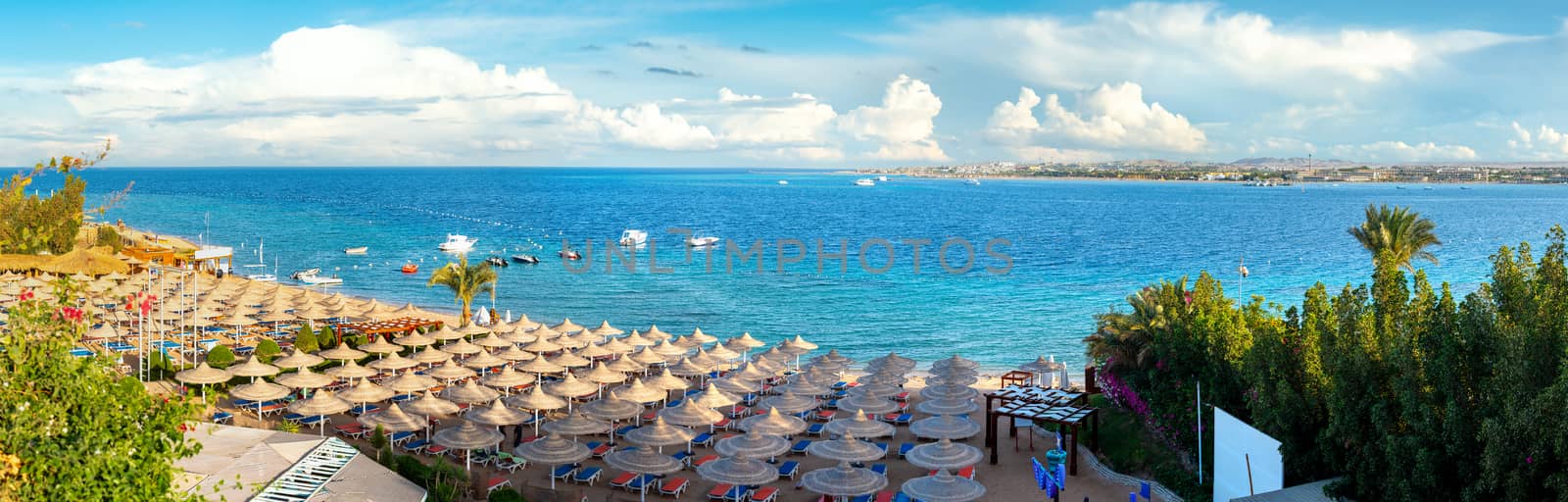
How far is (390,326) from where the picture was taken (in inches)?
1580

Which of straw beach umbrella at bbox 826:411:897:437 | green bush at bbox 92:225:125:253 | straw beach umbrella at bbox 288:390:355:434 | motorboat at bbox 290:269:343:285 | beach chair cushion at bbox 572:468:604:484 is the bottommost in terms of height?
beach chair cushion at bbox 572:468:604:484

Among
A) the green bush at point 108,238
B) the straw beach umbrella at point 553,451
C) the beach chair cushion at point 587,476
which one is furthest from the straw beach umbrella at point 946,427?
the green bush at point 108,238

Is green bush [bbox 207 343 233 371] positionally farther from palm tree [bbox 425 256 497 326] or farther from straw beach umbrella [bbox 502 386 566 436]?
palm tree [bbox 425 256 497 326]

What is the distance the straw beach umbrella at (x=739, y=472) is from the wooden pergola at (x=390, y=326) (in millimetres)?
21150

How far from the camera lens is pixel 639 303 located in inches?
2352

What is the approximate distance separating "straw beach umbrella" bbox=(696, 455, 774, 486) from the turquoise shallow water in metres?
22.4

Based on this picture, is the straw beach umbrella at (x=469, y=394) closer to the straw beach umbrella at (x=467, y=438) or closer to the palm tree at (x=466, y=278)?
the straw beach umbrella at (x=467, y=438)

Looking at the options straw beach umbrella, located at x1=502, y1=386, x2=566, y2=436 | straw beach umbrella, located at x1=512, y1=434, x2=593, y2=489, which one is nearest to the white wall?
straw beach umbrella, located at x1=512, y1=434, x2=593, y2=489

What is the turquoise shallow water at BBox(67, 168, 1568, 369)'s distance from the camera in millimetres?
53750

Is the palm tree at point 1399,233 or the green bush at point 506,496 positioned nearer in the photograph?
the green bush at point 506,496

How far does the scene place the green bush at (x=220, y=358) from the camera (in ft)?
99.9

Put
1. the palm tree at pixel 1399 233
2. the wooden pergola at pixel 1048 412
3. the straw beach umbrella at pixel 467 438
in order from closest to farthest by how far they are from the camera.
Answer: the straw beach umbrella at pixel 467 438, the wooden pergola at pixel 1048 412, the palm tree at pixel 1399 233

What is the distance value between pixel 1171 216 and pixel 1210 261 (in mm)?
60985

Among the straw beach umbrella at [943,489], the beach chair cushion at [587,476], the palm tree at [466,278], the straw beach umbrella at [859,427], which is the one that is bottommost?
the beach chair cushion at [587,476]
